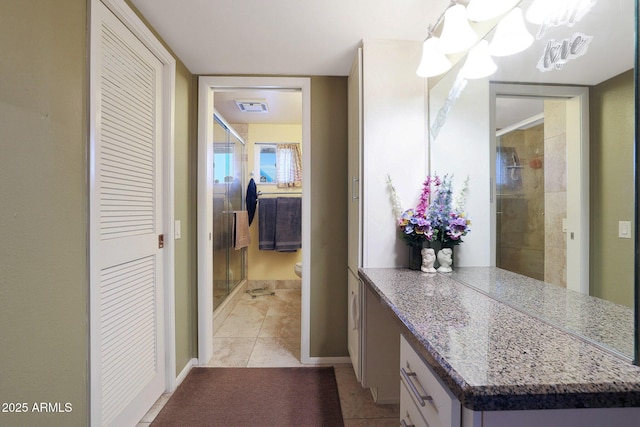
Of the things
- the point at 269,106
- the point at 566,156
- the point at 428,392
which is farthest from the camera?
the point at 269,106

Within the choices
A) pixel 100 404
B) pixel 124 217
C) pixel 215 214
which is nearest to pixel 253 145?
pixel 215 214

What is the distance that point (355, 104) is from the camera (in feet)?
5.68

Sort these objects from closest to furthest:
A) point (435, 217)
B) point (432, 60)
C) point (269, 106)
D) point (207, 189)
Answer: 1. point (432, 60)
2. point (435, 217)
3. point (207, 189)
4. point (269, 106)

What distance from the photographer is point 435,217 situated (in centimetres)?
146

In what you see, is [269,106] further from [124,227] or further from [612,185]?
[612,185]

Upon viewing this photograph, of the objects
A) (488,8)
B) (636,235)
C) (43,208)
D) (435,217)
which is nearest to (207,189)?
(43,208)

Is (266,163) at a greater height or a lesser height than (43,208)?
greater

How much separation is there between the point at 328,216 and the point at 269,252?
6.90 ft

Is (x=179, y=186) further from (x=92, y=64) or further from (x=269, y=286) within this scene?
(x=269, y=286)

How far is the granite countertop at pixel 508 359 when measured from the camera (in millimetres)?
519

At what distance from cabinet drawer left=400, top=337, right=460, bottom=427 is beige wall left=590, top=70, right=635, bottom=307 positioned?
1.59ft

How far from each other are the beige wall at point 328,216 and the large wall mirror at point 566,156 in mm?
954

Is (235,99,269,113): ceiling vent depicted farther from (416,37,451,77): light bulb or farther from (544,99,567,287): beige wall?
(544,99,567,287): beige wall

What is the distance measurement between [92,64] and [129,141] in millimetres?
375
